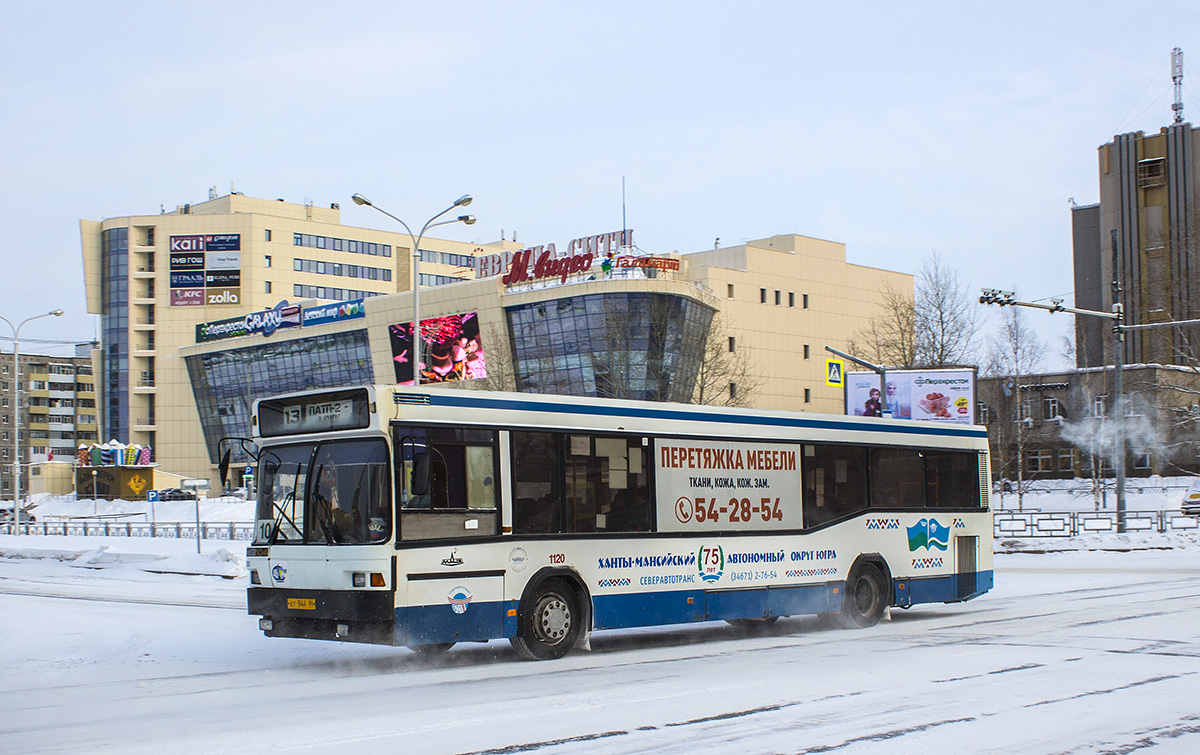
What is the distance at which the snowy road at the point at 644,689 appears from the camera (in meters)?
7.90

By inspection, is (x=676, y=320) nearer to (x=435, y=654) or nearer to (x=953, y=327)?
(x=953, y=327)

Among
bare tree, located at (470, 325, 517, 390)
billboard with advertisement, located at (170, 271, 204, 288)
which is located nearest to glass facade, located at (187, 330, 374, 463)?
billboard with advertisement, located at (170, 271, 204, 288)

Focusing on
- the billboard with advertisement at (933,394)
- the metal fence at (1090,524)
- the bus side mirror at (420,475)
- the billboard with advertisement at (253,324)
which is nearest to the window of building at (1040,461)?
the billboard with advertisement at (933,394)

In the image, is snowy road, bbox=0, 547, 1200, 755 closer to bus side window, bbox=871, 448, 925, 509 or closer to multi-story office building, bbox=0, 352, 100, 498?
bus side window, bbox=871, 448, 925, 509

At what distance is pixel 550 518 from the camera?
12.7 meters

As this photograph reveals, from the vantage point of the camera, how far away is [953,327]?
55.8 metres

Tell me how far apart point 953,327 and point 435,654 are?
4687 centimetres

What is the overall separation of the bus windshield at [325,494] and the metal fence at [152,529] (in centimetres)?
3478

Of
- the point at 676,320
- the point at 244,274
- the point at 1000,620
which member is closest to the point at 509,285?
the point at 676,320

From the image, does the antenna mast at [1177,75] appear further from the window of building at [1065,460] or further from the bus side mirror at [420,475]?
the bus side mirror at [420,475]

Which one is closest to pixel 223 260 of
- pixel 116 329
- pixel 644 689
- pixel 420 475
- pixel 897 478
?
pixel 116 329

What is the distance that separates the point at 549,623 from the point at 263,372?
101474 millimetres

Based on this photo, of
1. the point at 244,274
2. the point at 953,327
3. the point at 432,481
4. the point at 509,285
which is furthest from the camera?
the point at 244,274

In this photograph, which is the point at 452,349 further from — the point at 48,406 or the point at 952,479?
the point at 48,406
